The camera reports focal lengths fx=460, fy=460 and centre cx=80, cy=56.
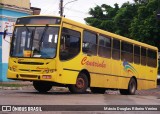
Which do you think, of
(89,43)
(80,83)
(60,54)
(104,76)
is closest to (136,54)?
(104,76)

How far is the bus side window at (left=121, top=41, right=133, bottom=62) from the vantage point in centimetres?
2272

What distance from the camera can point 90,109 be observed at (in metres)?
13.0

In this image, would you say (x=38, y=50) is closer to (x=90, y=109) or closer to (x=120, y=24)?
(x=90, y=109)

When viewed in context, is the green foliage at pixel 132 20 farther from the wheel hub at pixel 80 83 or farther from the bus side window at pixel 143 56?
the wheel hub at pixel 80 83

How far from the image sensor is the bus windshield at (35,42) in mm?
17312

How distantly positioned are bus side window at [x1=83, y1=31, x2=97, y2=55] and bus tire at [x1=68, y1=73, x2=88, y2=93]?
107 centimetres

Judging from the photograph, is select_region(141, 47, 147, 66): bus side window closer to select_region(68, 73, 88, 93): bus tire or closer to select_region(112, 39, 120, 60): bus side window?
select_region(112, 39, 120, 60): bus side window

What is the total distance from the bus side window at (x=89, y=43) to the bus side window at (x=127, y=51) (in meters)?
3.14

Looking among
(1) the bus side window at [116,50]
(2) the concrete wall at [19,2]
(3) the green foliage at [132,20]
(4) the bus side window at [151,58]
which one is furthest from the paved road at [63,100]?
(3) the green foliage at [132,20]

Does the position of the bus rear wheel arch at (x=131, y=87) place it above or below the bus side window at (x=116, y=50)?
below

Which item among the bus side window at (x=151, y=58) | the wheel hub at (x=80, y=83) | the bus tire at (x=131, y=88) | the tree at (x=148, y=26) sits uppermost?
the tree at (x=148, y=26)

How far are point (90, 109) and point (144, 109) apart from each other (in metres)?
1.54

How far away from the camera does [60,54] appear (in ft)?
57.0

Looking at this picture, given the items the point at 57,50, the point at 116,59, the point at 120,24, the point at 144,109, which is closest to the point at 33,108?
the point at 144,109
